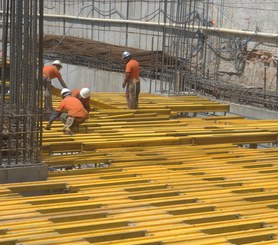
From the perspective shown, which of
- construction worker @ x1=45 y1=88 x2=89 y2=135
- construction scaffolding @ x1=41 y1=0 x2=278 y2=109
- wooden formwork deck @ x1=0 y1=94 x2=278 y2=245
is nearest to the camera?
wooden formwork deck @ x1=0 y1=94 x2=278 y2=245

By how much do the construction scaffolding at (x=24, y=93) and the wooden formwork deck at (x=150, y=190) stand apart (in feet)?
1.51

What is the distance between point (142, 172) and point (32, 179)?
1443 millimetres

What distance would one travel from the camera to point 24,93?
26.9 feet

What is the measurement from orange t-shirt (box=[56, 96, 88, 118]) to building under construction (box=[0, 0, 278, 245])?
39 cm

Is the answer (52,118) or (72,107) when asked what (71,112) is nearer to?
(72,107)

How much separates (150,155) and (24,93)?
93.6 inches

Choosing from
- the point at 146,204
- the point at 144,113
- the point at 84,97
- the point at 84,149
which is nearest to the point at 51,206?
the point at 146,204

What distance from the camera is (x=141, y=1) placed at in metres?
24.4

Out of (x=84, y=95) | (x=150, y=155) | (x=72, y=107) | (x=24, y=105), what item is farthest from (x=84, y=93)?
(x=24, y=105)

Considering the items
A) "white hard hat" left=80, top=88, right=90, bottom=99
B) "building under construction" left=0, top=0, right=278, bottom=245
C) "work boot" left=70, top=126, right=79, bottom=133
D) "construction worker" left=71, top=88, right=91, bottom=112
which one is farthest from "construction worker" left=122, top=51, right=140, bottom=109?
"work boot" left=70, top=126, right=79, bottom=133

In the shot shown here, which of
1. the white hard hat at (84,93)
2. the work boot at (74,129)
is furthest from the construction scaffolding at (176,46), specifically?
the work boot at (74,129)

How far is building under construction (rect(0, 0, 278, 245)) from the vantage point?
646cm

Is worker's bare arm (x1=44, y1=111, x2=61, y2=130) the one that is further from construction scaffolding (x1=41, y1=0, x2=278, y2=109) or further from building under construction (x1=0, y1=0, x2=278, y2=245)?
construction scaffolding (x1=41, y1=0, x2=278, y2=109)

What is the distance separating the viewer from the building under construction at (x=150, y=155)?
254 inches
